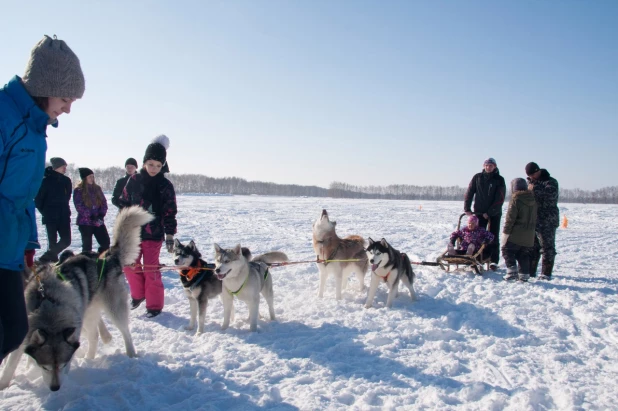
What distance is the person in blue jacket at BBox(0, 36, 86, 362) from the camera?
5.43 feet

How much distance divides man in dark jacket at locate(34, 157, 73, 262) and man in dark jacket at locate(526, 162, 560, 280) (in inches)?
331

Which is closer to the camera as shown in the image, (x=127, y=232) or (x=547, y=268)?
(x=127, y=232)

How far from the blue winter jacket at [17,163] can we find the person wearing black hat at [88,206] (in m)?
5.35

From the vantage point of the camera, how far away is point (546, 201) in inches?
267

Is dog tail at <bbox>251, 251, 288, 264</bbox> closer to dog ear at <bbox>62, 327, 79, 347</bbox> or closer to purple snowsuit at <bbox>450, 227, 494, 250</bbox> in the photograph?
dog ear at <bbox>62, 327, 79, 347</bbox>

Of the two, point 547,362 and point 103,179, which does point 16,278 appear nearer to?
point 547,362

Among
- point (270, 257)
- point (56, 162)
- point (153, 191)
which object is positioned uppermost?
point (56, 162)

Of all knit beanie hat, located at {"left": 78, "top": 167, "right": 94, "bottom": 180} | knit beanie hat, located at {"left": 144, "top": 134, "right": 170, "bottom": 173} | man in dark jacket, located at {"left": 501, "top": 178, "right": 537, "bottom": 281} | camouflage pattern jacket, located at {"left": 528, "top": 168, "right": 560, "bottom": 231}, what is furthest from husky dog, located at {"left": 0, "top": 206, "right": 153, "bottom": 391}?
camouflage pattern jacket, located at {"left": 528, "top": 168, "right": 560, "bottom": 231}

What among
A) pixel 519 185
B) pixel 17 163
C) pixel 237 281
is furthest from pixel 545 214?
pixel 17 163

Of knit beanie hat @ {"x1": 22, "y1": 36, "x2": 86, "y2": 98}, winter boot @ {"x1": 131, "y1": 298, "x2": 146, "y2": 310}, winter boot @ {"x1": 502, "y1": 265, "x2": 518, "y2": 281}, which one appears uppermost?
knit beanie hat @ {"x1": 22, "y1": 36, "x2": 86, "y2": 98}

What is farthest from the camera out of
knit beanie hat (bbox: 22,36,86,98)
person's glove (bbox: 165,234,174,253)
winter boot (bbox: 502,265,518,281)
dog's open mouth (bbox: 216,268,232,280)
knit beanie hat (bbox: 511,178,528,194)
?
knit beanie hat (bbox: 511,178,528,194)

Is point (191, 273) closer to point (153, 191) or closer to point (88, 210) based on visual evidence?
point (153, 191)

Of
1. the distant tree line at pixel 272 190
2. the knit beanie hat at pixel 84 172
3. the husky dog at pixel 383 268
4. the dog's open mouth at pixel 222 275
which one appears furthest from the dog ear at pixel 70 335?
the distant tree line at pixel 272 190

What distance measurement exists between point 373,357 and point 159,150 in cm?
366
